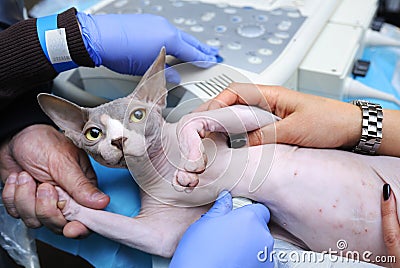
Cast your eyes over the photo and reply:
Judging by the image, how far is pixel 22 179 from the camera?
885 mm

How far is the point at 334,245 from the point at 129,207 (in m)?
0.41

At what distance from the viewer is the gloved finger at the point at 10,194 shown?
0.88m

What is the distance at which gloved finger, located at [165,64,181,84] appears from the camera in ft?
2.87

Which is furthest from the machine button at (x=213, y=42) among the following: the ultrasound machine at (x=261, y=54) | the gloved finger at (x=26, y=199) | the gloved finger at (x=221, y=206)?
the gloved finger at (x=26, y=199)

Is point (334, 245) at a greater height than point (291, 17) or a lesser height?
lesser

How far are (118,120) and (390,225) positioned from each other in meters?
0.49

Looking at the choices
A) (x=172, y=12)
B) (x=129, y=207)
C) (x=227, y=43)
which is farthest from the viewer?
(x=172, y=12)

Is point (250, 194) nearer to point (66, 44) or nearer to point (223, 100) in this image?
point (223, 100)

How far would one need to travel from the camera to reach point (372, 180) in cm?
80

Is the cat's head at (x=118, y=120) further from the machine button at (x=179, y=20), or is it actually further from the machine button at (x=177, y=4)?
the machine button at (x=177, y=4)

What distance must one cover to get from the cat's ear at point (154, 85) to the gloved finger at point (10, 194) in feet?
1.04

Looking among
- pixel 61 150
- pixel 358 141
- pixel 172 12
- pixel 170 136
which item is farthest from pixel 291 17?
pixel 61 150

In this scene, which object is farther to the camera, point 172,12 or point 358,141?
point 172,12

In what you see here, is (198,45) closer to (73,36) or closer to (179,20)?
(179,20)
